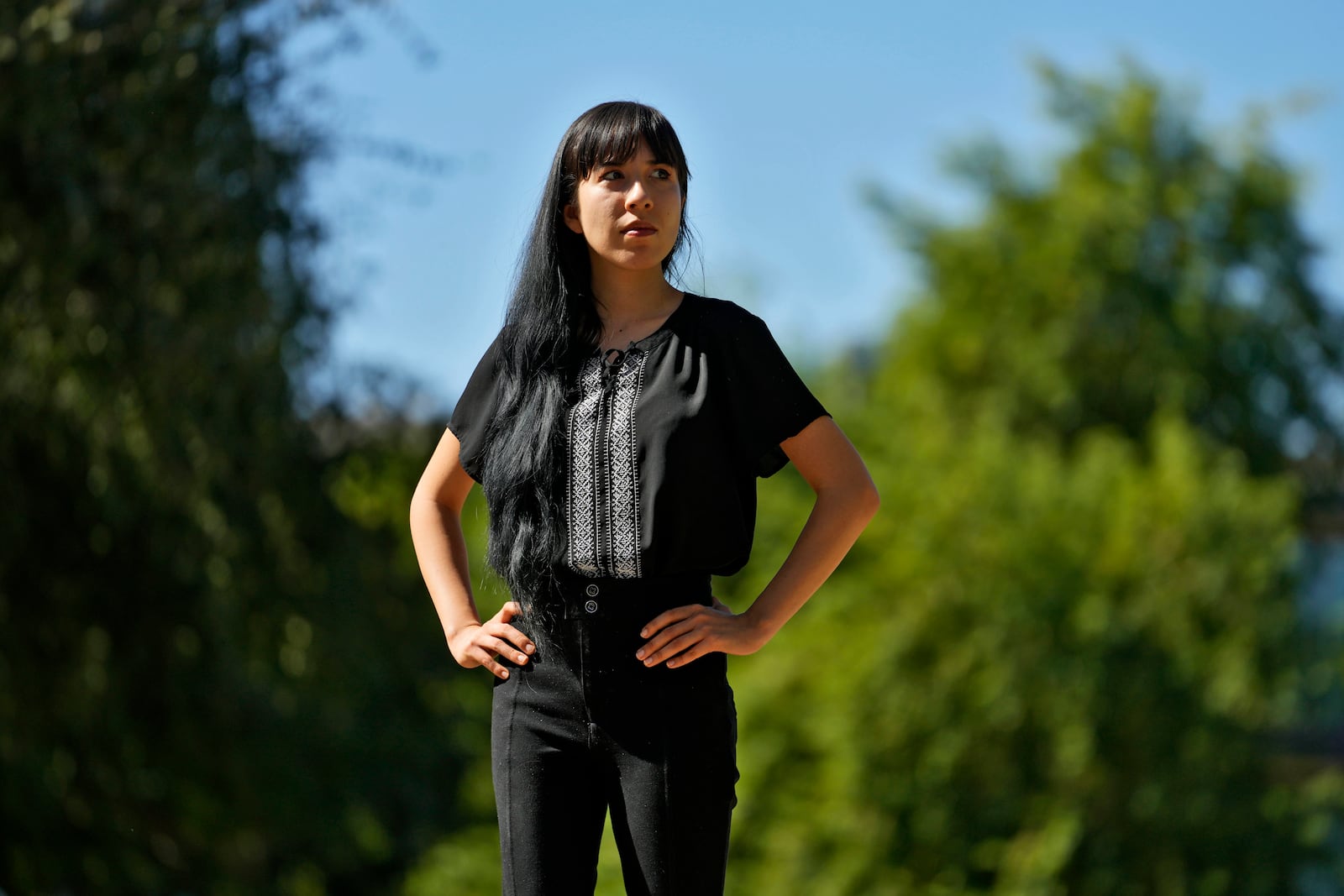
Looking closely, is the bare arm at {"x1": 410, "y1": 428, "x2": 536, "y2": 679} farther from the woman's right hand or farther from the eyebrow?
the eyebrow

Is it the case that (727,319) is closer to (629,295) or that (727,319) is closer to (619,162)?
(629,295)

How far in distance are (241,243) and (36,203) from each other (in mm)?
950

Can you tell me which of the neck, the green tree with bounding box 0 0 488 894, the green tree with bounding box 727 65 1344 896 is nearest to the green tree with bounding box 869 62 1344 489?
the green tree with bounding box 727 65 1344 896

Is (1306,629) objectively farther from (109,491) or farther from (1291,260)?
(109,491)

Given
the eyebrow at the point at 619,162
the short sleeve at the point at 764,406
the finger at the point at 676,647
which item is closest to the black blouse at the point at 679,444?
the short sleeve at the point at 764,406

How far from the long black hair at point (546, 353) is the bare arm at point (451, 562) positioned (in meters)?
0.06

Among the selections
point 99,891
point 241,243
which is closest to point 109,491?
point 241,243

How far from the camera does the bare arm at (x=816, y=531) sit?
2.09 m

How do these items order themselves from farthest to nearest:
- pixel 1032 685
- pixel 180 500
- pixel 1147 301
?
pixel 1147 301, pixel 1032 685, pixel 180 500

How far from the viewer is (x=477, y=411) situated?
227cm

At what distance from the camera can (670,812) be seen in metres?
2.08

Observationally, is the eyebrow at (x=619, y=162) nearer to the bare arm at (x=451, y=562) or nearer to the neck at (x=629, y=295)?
the neck at (x=629, y=295)

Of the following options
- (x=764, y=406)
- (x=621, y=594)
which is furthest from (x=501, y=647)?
(x=764, y=406)

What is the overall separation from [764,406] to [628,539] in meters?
0.26
